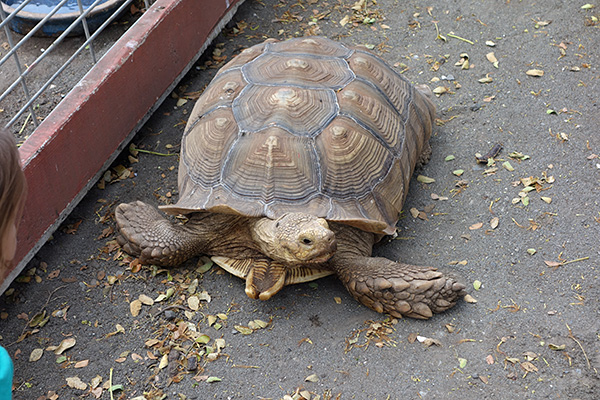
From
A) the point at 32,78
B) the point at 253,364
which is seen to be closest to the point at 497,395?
the point at 253,364

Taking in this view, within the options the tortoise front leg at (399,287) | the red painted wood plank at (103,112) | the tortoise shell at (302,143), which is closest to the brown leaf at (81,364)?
the red painted wood plank at (103,112)

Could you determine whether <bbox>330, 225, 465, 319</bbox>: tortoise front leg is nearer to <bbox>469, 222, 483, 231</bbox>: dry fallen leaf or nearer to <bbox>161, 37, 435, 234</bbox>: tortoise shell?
<bbox>161, 37, 435, 234</bbox>: tortoise shell

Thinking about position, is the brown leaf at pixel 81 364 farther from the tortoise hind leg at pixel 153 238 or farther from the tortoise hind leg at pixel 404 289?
the tortoise hind leg at pixel 404 289

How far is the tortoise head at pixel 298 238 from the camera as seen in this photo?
2.78 metres

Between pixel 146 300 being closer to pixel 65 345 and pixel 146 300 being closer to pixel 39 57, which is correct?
pixel 65 345

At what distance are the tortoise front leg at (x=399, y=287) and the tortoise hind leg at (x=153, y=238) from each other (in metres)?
0.75

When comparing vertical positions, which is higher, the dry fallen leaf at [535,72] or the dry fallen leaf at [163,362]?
the dry fallen leaf at [535,72]

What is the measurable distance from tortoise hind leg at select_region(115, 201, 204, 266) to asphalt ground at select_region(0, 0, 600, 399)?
11cm

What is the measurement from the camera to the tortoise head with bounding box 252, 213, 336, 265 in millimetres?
2777

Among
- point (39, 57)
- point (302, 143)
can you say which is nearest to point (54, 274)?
point (39, 57)

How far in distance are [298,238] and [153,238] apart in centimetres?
88

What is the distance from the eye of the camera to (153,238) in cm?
328

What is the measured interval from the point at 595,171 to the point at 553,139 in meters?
0.35

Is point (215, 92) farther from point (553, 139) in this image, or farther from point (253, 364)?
point (553, 139)
